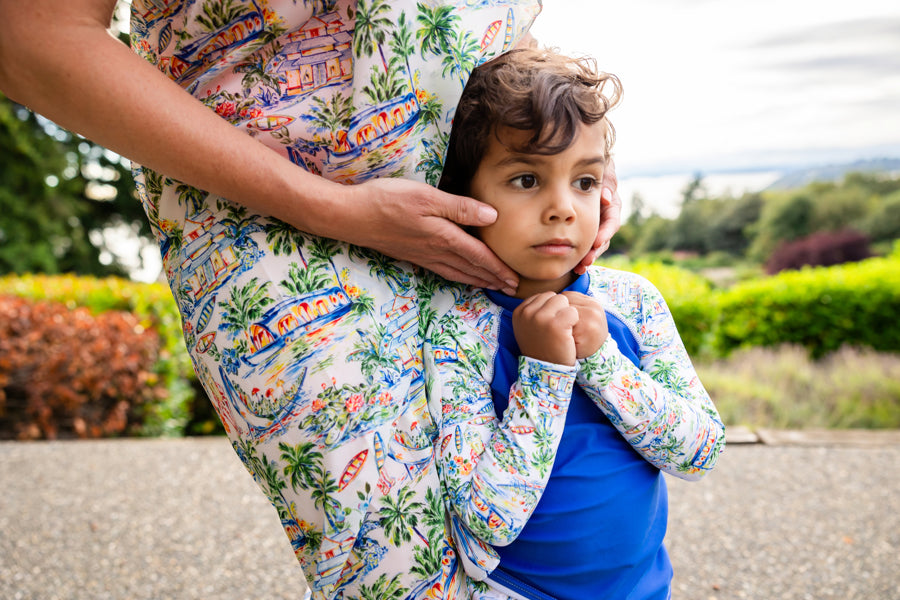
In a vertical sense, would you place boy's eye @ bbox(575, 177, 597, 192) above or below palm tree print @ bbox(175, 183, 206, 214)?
below

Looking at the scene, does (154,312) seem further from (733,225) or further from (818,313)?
(733,225)

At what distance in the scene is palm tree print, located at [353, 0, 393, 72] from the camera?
120 cm

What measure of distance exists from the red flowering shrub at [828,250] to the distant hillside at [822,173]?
1.44 m

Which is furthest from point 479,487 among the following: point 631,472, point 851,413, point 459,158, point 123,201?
point 123,201

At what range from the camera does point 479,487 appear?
1.28 metres

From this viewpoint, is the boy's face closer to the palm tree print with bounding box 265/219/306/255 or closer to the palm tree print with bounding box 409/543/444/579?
the palm tree print with bounding box 265/219/306/255

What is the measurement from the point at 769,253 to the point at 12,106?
1377cm

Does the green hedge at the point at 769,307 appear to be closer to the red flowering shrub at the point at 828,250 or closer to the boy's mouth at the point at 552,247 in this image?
the red flowering shrub at the point at 828,250

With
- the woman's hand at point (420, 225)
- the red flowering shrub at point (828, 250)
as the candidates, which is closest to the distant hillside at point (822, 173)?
the red flowering shrub at point (828, 250)

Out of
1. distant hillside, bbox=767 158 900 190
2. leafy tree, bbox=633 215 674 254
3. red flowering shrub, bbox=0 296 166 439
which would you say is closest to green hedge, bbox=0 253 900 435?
red flowering shrub, bbox=0 296 166 439

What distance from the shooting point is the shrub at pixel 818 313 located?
6.70 m

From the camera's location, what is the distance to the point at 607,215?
63.0 inches

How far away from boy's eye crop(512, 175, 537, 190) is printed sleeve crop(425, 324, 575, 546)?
0.36 m

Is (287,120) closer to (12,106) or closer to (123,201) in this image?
(12,106)
